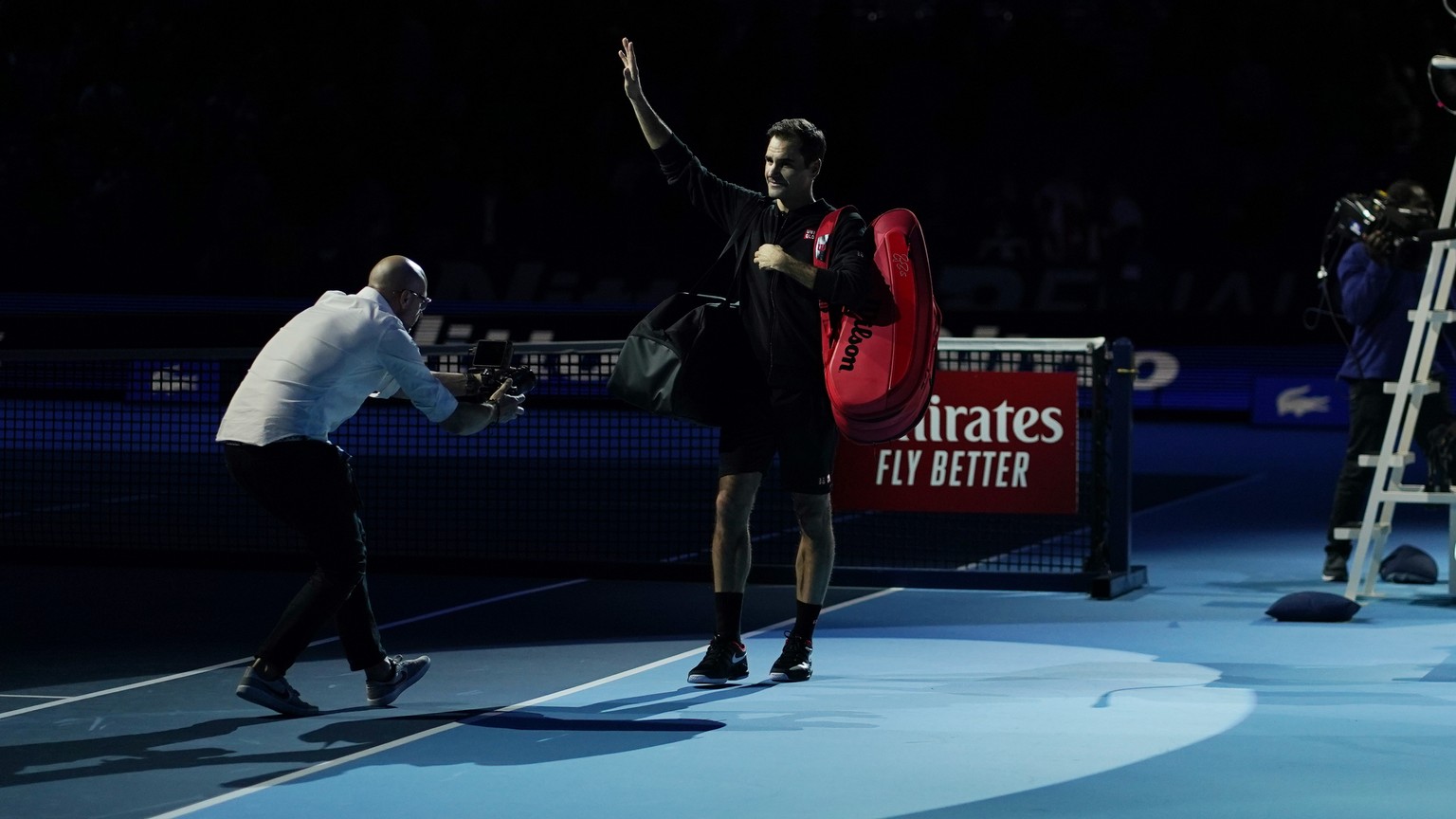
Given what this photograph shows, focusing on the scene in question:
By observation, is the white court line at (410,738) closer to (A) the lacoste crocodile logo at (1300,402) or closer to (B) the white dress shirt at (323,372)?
(B) the white dress shirt at (323,372)

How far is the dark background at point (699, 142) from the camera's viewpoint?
25.5 meters

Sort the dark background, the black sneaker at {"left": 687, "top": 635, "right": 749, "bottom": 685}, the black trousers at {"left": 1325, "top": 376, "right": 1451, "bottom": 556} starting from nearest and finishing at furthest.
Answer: the black sneaker at {"left": 687, "top": 635, "right": 749, "bottom": 685} < the black trousers at {"left": 1325, "top": 376, "right": 1451, "bottom": 556} < the dark background

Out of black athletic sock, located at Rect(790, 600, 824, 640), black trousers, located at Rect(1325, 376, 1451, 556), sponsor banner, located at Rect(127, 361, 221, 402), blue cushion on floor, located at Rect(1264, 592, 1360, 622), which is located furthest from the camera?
sponsor banner, located at Rect(127, 361, 221, 402)

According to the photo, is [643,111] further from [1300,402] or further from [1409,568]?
[1300,402]

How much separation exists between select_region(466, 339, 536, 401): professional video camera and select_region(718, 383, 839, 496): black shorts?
92 centimetres

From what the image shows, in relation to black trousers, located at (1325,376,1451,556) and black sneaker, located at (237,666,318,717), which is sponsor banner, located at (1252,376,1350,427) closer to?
black trousers, located at (1325,376,1451,556)

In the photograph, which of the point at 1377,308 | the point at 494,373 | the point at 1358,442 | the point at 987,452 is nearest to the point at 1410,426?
the point at 1358,442

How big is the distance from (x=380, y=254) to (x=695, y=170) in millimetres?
19863

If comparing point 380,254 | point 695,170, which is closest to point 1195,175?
point 380,254

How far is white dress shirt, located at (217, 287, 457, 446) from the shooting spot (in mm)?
6816

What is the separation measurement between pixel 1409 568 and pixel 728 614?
184 inches

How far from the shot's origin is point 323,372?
6.82 meters

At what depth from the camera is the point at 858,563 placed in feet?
39.8

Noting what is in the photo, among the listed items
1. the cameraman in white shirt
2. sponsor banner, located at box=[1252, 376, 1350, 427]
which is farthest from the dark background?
the cameraman in white shirt
